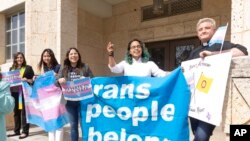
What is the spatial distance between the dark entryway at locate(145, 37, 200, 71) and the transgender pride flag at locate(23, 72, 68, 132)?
4.13 meters

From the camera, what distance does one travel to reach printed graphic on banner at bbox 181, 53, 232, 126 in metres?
2.90

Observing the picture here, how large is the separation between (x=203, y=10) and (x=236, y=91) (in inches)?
167

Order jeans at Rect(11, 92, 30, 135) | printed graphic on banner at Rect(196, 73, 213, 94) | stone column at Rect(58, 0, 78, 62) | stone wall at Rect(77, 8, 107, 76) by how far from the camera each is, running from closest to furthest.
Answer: printed graphic on banner at Rect(196, 73, 213, 94)
jeans at Rect(11, 92, 30, 135)
stone column at Rect(58, 0, 78, 62)
stone wall at Rect(77, 8, 107, 76)

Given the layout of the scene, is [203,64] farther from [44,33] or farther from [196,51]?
[44,33]

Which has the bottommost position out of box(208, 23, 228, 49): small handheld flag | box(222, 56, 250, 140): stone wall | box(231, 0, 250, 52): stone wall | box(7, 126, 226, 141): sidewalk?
box(7, 126, 226, 141): sidewalk

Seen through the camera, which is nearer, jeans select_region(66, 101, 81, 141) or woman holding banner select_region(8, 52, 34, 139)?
jeans select_region(66, 101, 81, 141)

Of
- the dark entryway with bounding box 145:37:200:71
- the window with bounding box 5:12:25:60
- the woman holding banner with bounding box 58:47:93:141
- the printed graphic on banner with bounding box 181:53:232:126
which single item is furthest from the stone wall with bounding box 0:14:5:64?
the printed graphic on banner with bounding box 181:53:232:126

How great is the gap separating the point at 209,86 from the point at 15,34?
7321 millimetres

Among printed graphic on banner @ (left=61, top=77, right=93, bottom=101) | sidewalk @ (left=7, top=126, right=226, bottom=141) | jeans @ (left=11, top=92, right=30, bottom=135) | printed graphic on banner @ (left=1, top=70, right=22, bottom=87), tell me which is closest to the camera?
printed graphic on banner @ (left=61, top=77, right=93, bottom=101)

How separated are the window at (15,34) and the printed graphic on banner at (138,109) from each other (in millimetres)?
5339

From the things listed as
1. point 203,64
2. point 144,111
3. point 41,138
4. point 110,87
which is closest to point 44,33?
point 41,138

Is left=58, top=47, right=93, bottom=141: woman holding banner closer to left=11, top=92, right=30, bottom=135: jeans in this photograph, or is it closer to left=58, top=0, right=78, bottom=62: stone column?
left=11, top=92, right=30, bottom=135: jeans

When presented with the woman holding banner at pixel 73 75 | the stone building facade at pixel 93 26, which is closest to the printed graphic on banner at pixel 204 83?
the woman holding banner at pixel 73 75

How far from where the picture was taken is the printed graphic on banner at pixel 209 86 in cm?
290
